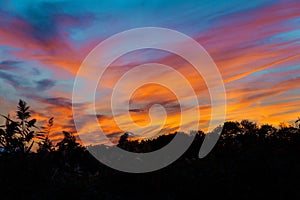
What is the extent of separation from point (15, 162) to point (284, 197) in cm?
692

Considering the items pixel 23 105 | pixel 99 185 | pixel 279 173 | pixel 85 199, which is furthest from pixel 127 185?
pixel 279 173

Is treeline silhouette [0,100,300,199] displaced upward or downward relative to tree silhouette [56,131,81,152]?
downward

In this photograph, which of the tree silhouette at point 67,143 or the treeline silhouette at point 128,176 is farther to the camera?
the tree silhouette at point 67,143

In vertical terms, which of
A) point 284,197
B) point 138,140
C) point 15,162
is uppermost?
point 138,140

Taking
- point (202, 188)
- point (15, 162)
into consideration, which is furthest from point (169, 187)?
point (15, 162)

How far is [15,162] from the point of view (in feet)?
29.5

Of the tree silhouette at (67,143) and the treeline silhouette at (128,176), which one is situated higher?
the tree silhouette at (67,143)

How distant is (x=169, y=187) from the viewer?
32.1 ft

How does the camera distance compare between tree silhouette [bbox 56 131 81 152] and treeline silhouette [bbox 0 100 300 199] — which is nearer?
treeline silhouette [bbox 0 100 300 199]

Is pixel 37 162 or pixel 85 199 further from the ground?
pixel 37 162

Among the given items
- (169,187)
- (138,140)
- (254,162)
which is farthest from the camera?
(138,140)

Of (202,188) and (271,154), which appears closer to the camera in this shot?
(202,188)

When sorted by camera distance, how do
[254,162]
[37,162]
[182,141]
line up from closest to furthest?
[37,162]
[254,162]
[182,141]

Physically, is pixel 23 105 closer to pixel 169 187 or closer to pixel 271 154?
pixel 169 187
